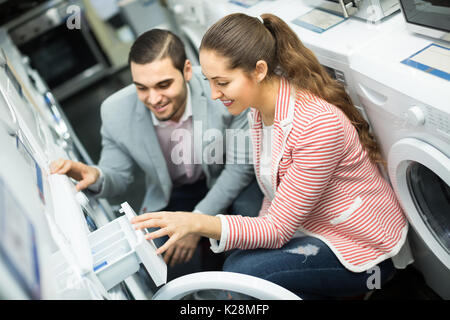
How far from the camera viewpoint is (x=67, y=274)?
0.67m

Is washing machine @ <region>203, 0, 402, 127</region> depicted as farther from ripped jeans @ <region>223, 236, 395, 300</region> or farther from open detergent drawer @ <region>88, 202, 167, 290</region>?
open detergent drawer @ <region>88, 202, 167, 290</region>

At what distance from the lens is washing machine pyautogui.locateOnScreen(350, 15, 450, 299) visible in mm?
960

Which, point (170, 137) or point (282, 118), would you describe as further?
point (170, 137)

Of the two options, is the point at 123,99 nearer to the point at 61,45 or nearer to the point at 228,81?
the point at 228,81

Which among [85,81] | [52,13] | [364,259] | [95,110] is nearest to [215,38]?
[364,259]

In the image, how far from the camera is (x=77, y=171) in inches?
46.6

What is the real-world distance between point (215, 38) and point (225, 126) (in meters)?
0.43

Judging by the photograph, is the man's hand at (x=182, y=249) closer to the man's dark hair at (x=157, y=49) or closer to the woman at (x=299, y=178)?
the woman at (x=299, y=178)

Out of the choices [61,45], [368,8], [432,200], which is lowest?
[432,200]

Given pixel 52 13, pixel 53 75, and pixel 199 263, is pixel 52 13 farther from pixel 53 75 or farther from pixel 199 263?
pixel 199 263

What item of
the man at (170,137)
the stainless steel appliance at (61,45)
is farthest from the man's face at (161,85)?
the stainless steel appliance at (61,45)

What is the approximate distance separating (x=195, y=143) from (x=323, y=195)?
1.60 ft

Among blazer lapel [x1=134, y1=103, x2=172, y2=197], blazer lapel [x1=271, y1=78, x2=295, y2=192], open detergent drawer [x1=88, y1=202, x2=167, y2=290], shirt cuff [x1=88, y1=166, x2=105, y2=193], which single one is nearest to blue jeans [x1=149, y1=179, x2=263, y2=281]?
blazer lapel [x1=134, y1=103, x2=172, y2=197]

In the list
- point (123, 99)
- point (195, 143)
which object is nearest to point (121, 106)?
point (123, 99)
